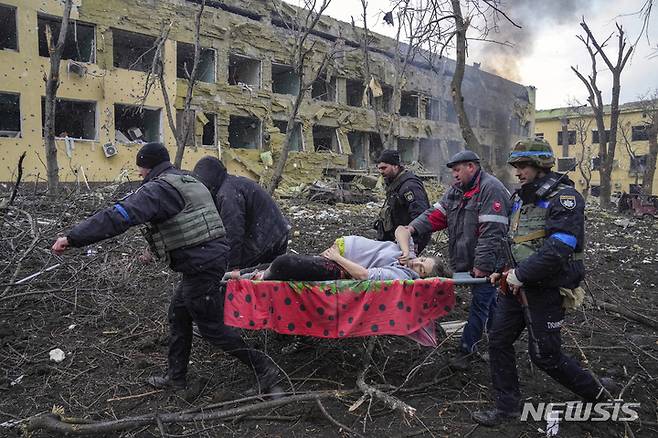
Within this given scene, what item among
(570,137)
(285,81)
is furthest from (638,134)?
(285,81)

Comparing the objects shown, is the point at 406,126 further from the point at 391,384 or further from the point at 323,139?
the point at 391,384

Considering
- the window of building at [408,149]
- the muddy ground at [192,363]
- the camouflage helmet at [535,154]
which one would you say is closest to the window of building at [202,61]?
the window of building at [408,149]

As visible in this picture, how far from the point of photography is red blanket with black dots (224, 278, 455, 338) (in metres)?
3.36

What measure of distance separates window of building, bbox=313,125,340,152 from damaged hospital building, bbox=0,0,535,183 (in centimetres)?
5

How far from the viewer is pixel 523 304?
115 inches

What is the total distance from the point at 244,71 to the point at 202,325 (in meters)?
19.9

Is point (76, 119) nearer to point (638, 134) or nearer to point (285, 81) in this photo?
point (285, 81)

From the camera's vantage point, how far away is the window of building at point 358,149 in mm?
26031

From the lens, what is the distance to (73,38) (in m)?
17.0

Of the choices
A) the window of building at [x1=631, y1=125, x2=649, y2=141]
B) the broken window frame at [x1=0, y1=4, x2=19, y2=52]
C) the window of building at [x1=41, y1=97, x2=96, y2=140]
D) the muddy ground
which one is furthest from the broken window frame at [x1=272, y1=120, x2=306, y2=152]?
the window of building at [x1=631, y1=125, x2=649, y2=141]

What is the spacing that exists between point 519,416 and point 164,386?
2.44 m

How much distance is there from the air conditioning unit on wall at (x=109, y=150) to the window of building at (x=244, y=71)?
644 centimetres

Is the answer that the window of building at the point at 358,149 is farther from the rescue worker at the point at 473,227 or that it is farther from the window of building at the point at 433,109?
the rescue worker at the point at 473,227

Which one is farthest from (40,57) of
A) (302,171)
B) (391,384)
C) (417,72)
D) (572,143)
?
(572,143)
